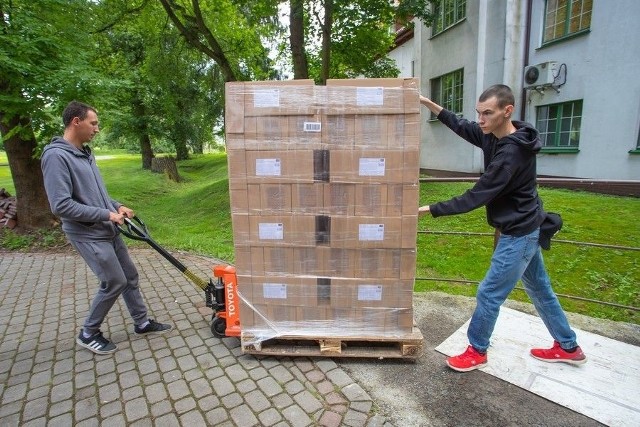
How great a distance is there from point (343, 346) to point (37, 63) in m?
6.60

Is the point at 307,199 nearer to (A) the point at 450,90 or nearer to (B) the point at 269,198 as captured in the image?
(B) the point at 269,198

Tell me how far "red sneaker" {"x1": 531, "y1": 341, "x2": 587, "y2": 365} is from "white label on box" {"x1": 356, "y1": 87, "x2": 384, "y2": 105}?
2380mm

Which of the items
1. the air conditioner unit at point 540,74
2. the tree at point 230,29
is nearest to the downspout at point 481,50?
the air conditioner unit at point 540,74

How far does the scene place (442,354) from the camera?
3098mm

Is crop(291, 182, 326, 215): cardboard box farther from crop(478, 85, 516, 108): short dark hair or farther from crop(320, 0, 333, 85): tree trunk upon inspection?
crop(320, 0, 333, 85): tree trunk

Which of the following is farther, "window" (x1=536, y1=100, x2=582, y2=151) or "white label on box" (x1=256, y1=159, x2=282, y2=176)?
"window" (x1=536, y1=100, x2=582, y2=151)

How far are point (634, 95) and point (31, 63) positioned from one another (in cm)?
1201

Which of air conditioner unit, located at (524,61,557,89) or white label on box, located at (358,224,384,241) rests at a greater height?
air conditioner unit, located at (524,61,557,89)

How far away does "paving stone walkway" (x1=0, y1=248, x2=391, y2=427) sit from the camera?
249cm

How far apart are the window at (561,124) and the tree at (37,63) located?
35.5 feet

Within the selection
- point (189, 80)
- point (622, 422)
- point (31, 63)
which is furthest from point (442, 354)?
point (189, 80)

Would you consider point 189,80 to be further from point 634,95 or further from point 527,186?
point 527,186

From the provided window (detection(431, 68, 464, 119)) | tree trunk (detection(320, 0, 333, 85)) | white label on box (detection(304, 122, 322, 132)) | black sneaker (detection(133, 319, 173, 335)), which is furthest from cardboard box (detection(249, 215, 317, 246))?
window (detection(431, 68, 464, 119))

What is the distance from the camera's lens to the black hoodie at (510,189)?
8.06 ft
